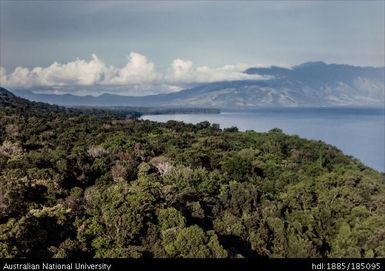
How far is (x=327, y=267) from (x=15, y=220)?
9.76 metres

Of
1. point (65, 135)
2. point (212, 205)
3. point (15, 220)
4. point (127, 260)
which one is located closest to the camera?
point (127, 260)

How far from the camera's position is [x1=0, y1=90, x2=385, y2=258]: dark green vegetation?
1778cm

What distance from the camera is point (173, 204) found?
2248 centimetres

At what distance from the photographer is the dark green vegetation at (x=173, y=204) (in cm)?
1778

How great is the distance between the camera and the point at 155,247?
17938mm

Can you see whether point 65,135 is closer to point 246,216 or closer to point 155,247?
point 246,216

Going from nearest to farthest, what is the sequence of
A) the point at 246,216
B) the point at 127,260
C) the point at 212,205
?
the point at 127,260 → the point at 246,216 → the point at 212,205

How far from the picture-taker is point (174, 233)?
18328mm

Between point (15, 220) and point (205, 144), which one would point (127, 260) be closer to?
point (15, 220)

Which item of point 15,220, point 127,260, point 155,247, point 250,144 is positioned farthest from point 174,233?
point 250,144

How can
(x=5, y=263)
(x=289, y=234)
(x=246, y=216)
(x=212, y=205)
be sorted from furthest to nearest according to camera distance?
(x=212, y=205)
(x=246, y=216)
(x=289, y=234)
(x=5, y=263)

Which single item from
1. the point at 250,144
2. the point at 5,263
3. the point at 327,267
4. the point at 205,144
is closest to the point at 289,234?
the point at 327,267

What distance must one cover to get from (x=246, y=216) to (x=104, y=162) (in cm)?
1049

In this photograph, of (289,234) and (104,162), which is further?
(104,162)
